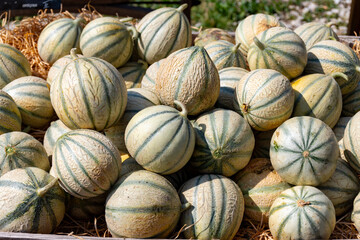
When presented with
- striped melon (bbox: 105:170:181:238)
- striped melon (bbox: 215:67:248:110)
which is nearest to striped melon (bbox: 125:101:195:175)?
striped melon (bbox: 105:170:181:238)

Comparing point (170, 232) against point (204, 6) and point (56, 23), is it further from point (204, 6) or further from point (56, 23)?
point (204, 6)

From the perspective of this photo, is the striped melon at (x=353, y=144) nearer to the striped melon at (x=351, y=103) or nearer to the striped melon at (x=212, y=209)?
the striped melon at (x=351, y=103)

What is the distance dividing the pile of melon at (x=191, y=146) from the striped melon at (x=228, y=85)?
12mm

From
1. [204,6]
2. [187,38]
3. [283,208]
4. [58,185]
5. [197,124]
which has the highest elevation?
[187,38]

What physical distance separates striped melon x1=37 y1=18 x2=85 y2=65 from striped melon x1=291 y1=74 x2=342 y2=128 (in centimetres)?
216

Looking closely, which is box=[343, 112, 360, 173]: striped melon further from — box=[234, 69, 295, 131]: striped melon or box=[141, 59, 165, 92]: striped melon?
box=[141, 59, 165, 92]: striped melon

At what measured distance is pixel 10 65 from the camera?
3.55 meters

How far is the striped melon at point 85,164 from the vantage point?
7.72 ft

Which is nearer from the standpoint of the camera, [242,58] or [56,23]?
[242,58]

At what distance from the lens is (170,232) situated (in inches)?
96.7

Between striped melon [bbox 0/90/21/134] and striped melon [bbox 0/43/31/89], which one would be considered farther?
striped melon [bbox 0/43/31/89]

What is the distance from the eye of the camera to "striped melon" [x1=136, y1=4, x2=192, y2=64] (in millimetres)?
3564

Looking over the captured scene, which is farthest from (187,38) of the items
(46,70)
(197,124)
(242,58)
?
(46,70)

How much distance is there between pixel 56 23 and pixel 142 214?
248 centimetres
